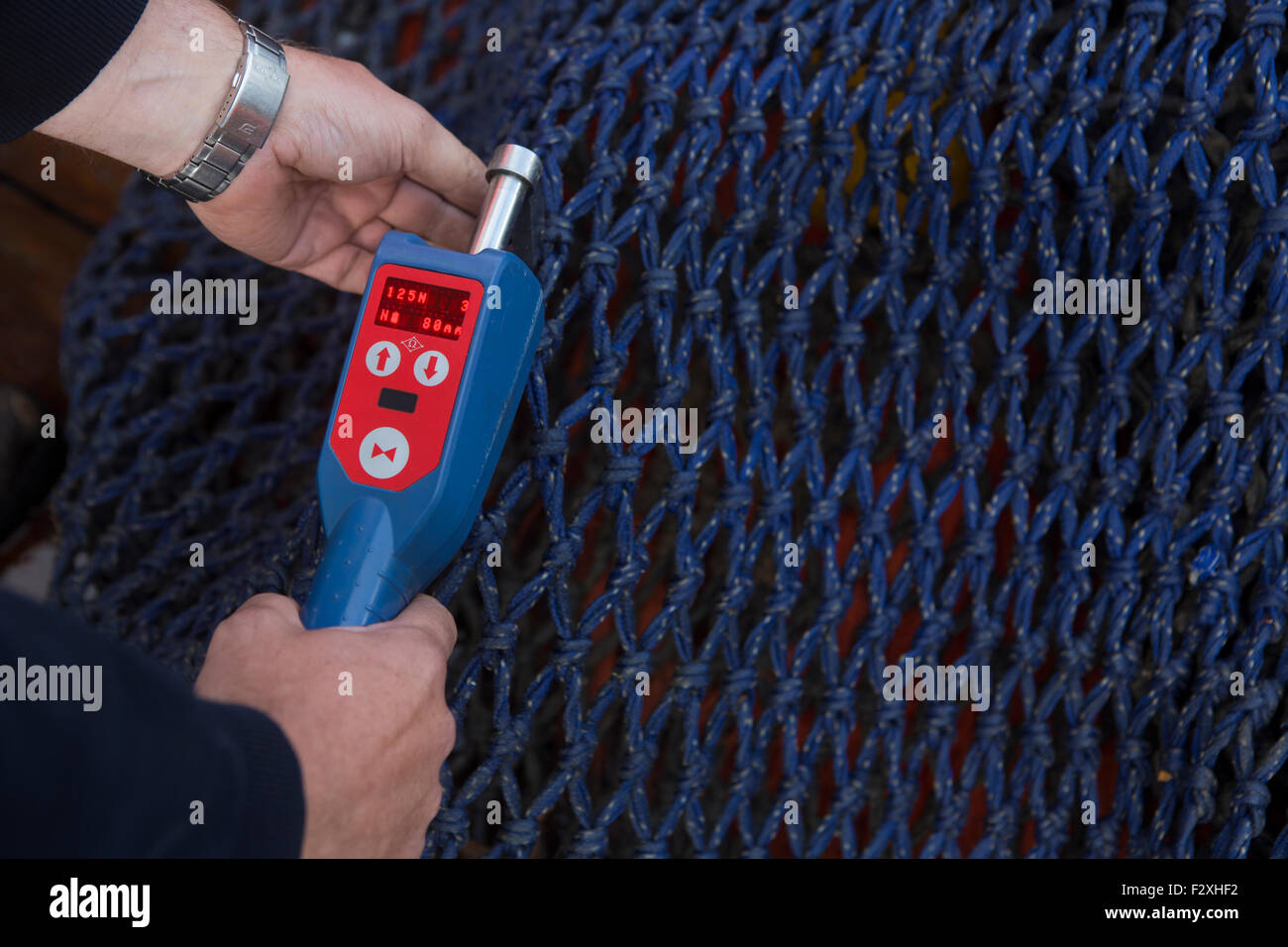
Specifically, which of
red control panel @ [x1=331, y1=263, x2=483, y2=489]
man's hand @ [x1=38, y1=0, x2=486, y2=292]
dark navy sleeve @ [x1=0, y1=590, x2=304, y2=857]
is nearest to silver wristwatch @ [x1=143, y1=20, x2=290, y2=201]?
man's hand @ [x1=38, y1=0, x2=486, y2=292]

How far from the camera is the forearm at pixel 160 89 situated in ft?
1.32

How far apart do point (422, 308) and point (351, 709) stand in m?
0.15

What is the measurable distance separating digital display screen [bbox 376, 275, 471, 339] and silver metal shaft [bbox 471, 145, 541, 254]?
29 millimetres

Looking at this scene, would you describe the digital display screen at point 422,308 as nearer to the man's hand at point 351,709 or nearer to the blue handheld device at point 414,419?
the blue handheld device at point 414,419

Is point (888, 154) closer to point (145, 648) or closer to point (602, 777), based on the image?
point (602, 777)

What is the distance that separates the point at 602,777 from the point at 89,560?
1.01ft

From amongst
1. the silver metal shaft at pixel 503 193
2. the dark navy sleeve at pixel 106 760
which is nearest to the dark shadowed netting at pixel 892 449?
the silver metal shaft at pixel 503 193

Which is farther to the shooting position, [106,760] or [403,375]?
[403,375]

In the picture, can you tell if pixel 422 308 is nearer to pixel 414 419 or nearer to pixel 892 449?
pixel 414 419

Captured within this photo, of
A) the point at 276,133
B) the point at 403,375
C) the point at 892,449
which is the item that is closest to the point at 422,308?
the point at 403,375

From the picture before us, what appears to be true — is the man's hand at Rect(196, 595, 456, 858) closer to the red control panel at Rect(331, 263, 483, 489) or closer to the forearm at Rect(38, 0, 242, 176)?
the red control panel at Rect(331, 263, 483, 489)

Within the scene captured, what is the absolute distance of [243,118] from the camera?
42cm
